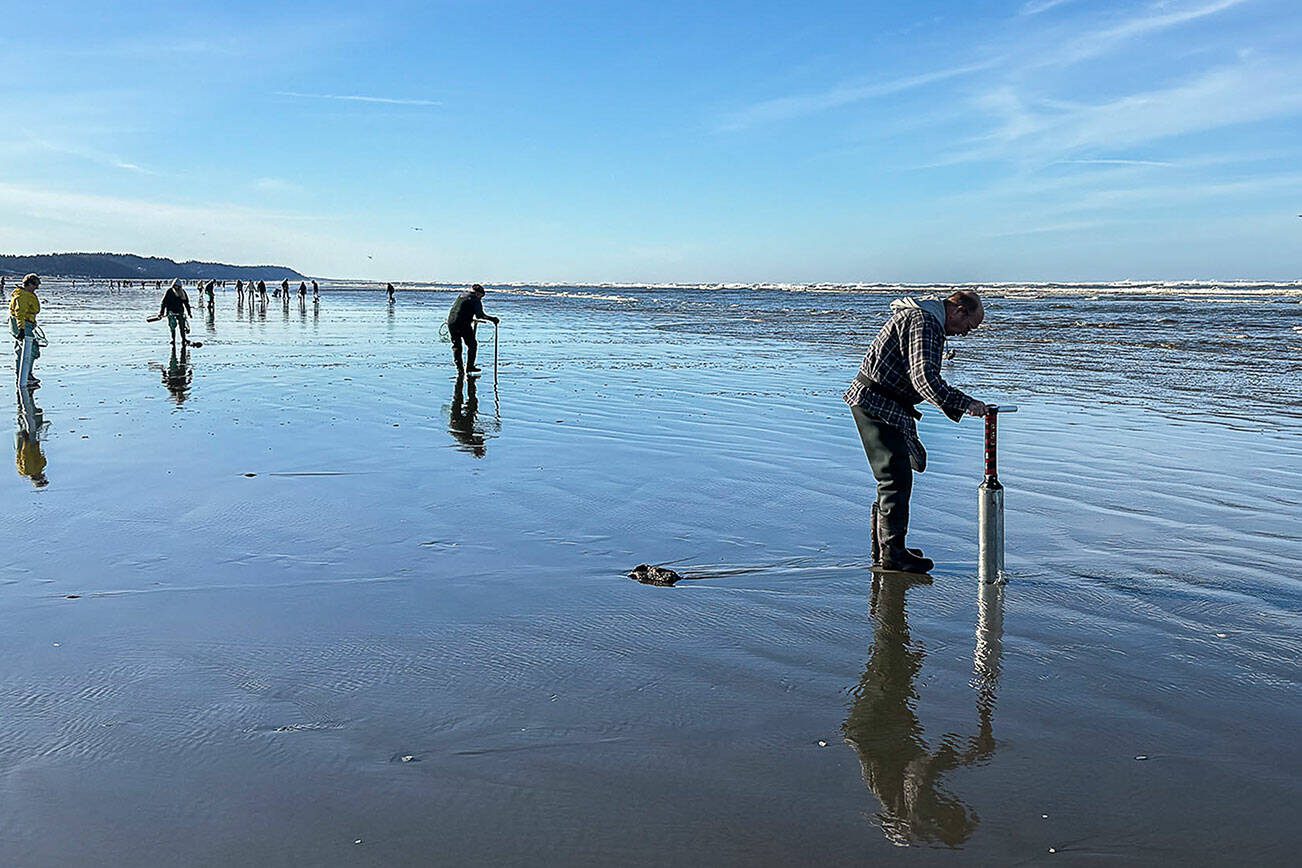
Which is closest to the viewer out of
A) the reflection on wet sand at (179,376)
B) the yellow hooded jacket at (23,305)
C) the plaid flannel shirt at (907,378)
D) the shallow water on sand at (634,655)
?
the shallow water on sand at (634,655)

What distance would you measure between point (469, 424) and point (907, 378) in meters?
7.52

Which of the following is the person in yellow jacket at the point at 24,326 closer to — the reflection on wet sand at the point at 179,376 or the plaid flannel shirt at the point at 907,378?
the reflection on wet sand at the point at 179,376

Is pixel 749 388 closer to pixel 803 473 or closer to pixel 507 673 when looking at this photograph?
pixel 803 473

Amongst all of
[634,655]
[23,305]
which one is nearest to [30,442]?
[23,305]

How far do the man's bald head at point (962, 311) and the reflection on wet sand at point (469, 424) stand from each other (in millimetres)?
5496

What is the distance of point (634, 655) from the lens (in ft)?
16.4

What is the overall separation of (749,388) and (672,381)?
1.75 meters

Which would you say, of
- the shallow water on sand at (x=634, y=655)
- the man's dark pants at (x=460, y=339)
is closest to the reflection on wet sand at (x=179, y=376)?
the man's dark pants at (x=460, y=339)

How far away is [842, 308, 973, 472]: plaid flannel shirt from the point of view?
6.08 m

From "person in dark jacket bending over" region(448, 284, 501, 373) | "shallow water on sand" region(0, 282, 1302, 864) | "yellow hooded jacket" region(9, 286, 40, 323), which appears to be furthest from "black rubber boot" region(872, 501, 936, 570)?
"yellow hooded jacket" region(9, 286, 40, 323)

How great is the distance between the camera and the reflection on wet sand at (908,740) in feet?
11.1

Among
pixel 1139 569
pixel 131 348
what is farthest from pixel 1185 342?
pixel 131 348

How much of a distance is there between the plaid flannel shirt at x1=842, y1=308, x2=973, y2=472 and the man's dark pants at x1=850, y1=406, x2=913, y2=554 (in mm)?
55

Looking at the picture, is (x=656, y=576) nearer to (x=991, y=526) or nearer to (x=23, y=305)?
(x=991, y=526)
